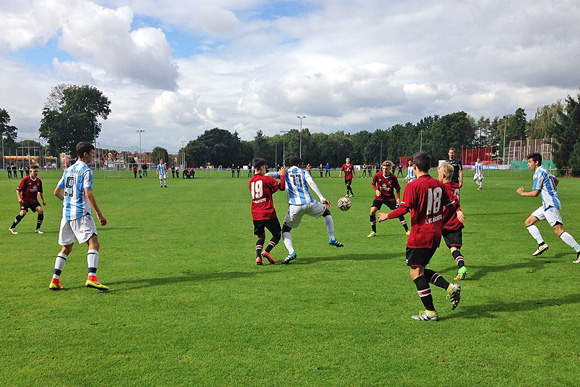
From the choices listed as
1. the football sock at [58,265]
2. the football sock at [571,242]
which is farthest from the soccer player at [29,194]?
the football sock at [571,242]

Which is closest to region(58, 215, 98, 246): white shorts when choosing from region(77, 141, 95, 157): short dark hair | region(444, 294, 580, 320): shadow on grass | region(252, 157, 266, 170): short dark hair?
region(77, 141, 95, 157): short dark hair

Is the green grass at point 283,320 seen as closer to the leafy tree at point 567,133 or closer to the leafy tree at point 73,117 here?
the leafy tree at point 567,133

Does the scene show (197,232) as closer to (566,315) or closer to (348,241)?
(348,241)

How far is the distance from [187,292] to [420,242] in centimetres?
339

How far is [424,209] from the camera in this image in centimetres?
502

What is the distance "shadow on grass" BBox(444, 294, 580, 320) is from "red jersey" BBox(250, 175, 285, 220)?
3.75m

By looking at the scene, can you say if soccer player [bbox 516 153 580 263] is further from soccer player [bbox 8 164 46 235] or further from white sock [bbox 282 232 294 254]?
soccer player [bbox 8 164 46 235]

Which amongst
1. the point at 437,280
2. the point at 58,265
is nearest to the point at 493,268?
the point at 437,280

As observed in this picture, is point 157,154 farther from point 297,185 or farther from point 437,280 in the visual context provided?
point 437,280

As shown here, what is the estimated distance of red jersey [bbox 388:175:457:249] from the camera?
16.4 ft

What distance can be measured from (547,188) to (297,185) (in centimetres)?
495

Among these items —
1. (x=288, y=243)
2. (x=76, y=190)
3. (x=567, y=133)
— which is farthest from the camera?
(x=567, y=133)

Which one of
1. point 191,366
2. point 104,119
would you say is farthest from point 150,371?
point 104,119

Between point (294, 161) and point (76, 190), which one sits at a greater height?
point (294, 161)
